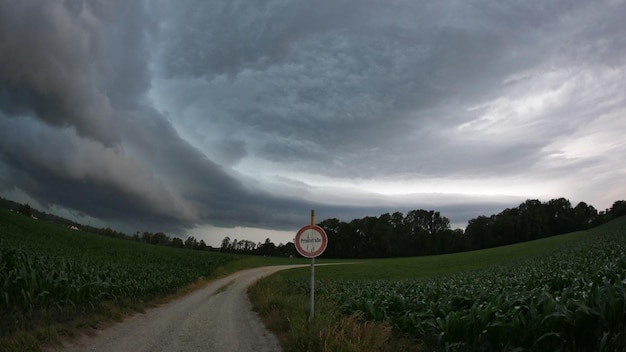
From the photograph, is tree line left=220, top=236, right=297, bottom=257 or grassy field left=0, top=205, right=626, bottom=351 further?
tree line left=220, top=236, right=297, bottom=257

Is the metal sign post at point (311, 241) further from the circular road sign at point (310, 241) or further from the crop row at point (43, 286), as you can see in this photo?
the crop row at point (43, 286)

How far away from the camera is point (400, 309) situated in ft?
34.0

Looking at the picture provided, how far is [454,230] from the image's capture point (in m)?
130

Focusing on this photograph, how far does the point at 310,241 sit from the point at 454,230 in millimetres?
132254

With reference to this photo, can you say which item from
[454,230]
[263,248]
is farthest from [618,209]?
[263,248]

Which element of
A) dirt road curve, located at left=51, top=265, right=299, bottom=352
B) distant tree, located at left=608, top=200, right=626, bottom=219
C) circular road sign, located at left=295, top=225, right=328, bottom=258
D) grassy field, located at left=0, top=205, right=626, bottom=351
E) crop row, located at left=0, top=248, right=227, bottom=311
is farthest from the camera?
distant tree, located at left=608, top=200, right=626, bottom=219

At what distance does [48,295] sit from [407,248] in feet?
394

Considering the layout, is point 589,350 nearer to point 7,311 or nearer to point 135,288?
point 7,311

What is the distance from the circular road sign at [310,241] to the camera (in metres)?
9.46

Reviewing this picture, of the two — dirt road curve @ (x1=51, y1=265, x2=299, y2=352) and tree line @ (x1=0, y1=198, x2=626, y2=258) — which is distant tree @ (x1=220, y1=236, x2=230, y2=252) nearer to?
tree line @ (x1=0, y1=198, x2=626, y2=258)

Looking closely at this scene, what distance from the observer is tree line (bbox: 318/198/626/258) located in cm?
11719

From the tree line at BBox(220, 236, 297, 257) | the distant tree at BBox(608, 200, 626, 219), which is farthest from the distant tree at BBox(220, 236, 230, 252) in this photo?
the distant tree at BBox(608, 200, 626, 219)

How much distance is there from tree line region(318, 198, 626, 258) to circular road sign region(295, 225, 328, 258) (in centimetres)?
11615

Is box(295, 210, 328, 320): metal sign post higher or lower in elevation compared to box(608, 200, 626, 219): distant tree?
lower
